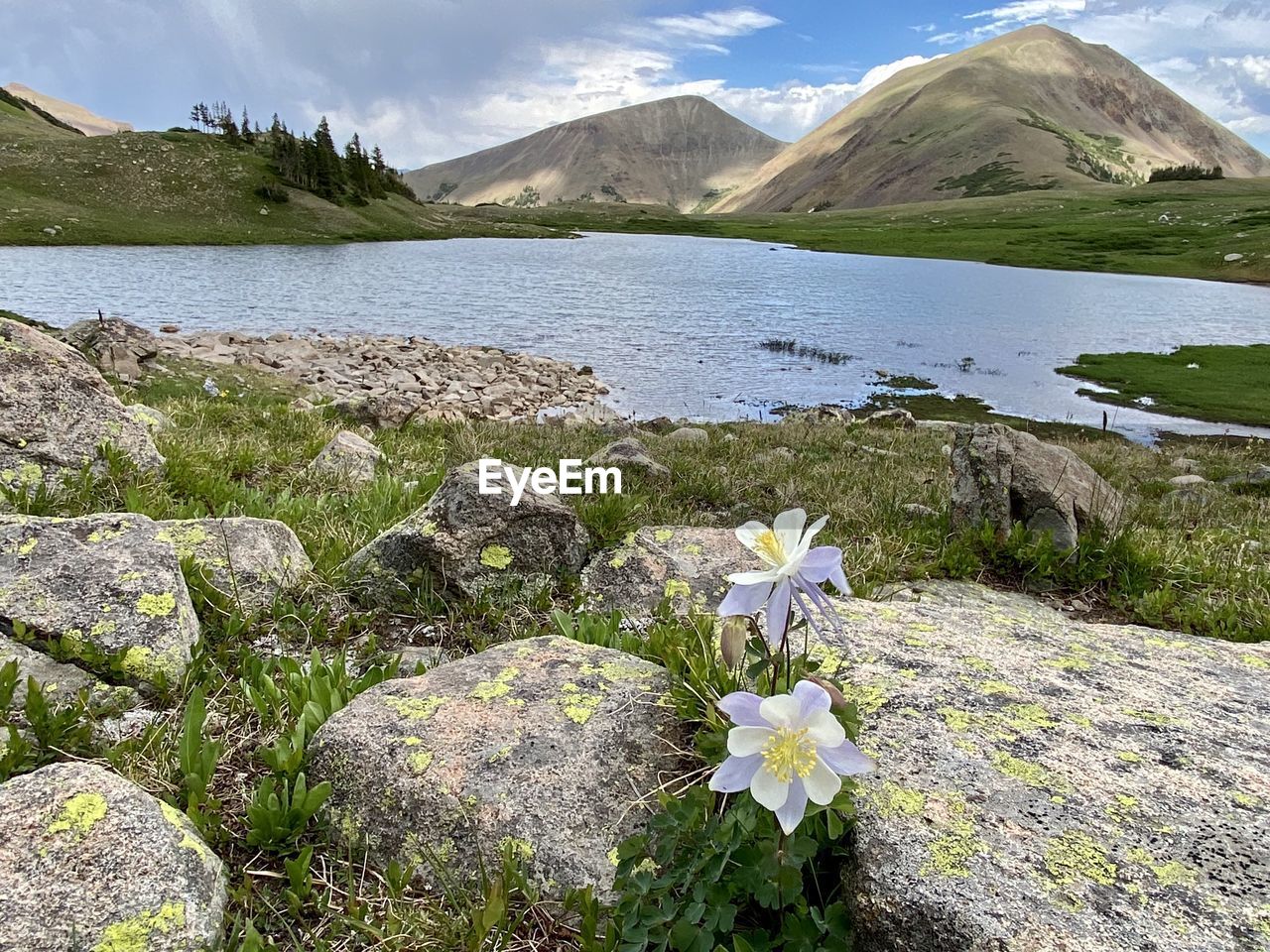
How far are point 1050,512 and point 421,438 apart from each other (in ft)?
26.1

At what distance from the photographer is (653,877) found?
2121 millimetres

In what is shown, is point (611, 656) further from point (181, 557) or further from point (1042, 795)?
point (181, 557)

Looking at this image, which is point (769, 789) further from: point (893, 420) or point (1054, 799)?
point (893, 420)

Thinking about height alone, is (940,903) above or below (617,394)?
above

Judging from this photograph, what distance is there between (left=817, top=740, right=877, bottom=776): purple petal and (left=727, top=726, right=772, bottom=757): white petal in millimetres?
144

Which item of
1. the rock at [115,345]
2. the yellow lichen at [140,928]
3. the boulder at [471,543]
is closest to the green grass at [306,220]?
the rock at [115,345]

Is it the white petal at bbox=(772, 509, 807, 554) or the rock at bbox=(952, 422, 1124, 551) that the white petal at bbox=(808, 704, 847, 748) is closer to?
the white petal at bbox=(772, 509, 807, 554)

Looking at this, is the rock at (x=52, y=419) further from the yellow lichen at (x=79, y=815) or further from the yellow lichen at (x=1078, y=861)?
the yellow lichen at (x=1078, y=861)

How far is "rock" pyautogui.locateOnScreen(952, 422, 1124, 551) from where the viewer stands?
5.94 meters

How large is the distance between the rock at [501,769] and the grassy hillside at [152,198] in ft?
293

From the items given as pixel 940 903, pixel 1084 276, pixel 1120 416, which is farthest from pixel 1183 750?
pixel 1084 276

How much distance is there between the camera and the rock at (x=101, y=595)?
3.25 metres

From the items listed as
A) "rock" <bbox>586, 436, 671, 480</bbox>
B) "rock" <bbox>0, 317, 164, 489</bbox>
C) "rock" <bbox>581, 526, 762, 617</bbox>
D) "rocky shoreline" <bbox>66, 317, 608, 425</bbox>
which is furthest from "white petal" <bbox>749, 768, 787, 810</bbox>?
"rocky shoreline" <bbox>66, 317, 608, 425</bbox>

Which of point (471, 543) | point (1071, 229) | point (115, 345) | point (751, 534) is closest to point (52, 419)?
point (471, 543)
